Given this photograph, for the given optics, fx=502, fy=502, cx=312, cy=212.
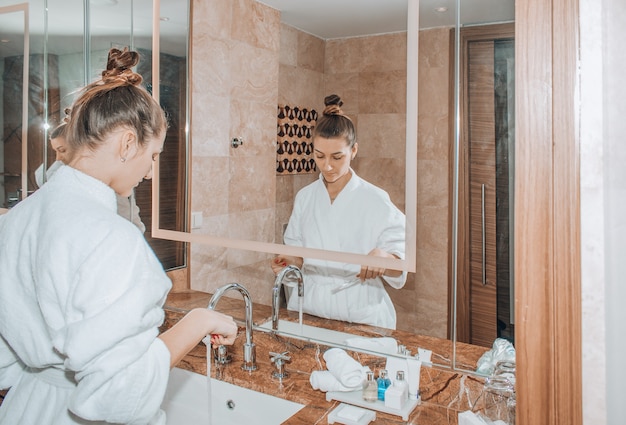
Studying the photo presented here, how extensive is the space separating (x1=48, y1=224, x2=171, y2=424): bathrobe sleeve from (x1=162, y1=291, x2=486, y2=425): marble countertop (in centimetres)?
40

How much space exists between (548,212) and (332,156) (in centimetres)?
75

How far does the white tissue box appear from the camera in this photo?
46.9 inches

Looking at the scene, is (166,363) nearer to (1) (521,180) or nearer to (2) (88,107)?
(2) (88,107)

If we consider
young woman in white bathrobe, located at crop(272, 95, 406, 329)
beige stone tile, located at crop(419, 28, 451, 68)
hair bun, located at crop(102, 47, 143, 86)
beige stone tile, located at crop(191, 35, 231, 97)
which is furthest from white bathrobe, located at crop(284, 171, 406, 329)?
hair bun, located at crop(102, 47, 143, 86)

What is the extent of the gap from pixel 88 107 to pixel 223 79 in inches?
17.9

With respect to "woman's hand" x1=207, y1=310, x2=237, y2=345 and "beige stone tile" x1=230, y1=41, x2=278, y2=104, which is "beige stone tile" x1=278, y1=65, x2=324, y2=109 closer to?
"beige stone tile" x1=230, y1=41, x2=278, y2=104

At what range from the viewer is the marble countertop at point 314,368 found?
1.22 m

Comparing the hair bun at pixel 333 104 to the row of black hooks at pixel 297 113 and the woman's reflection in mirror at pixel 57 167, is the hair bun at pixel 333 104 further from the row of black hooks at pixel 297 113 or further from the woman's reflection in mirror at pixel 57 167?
the woman's reflection in mirror at pixel 57 167

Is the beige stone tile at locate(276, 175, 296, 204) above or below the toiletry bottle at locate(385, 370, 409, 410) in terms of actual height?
above

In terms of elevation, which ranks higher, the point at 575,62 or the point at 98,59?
the point at 98,59

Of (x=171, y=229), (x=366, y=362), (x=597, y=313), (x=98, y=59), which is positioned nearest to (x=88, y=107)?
(x=171, y=229)

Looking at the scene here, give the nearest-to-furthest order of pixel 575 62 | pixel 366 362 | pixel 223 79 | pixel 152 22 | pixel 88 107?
pixel 575 62 → pixel 88 107 → pixel 366 362 → pixel 223 79 → pixel 152 22

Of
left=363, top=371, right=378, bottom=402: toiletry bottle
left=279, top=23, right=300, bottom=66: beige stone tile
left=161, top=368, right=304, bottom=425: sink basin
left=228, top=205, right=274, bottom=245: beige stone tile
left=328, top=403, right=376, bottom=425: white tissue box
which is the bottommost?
left=161, top=368, right=304, bottom=425: sink basin

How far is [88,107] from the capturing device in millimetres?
1210
